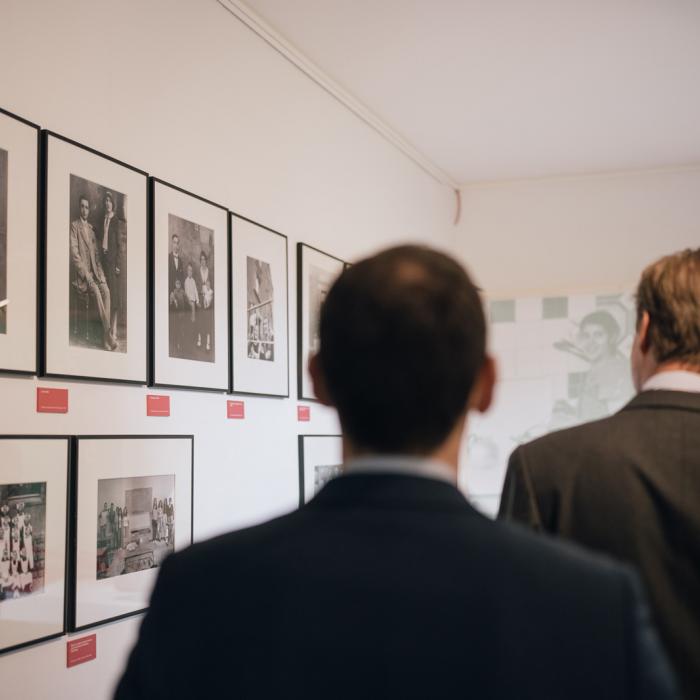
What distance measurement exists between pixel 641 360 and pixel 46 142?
5.57 feet

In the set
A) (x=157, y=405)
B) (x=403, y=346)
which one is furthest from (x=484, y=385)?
(x=157, y=405)

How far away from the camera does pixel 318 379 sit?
100 centimetres

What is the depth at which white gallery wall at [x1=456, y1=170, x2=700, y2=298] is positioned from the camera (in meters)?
6.20

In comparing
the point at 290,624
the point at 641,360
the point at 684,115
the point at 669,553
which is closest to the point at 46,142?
the point at 641,360

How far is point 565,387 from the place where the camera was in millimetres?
6289

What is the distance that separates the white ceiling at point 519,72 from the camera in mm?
→ 4016

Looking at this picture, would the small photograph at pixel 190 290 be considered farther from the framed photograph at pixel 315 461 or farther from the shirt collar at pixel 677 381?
the shirt collar at pixel 677 381

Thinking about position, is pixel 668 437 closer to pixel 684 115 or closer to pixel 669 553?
pixel 669 553

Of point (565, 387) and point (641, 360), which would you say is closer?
point (641, 360)

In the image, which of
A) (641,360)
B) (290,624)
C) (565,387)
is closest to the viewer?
(290,624)

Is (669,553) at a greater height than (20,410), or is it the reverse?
(20,410)

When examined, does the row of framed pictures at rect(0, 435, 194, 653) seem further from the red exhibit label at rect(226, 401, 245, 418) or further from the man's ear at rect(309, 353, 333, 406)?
the man's ear at rect(309, 353, 333, 406)

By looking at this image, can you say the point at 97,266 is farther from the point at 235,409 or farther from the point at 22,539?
the point at 235,409

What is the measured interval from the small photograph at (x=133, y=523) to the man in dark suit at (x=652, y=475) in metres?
1.47
